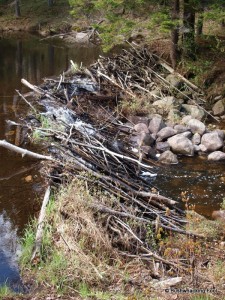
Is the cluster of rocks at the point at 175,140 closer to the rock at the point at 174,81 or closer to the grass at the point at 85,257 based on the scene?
the rock at the point at 174,81

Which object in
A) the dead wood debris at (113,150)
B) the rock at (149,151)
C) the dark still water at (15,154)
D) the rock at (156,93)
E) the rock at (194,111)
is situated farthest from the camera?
the rock at (156,93)

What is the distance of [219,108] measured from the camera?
43.9 feet

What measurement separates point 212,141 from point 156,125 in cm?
173

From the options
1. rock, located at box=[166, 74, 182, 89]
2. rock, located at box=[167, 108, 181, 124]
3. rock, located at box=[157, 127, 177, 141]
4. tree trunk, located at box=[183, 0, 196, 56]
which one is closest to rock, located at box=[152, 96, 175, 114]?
rock, located at box=[167, 108, 181, 124]

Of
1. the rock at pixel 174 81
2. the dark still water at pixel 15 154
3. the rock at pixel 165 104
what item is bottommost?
the dark still water at pixel 15 154

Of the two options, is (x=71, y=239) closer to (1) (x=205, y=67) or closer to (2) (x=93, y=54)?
(1) (x=205, y=67)

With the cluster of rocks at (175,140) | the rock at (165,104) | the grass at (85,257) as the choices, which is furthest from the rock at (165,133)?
the grass at (85,257)

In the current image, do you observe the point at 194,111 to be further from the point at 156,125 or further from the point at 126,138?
the point at 126,138

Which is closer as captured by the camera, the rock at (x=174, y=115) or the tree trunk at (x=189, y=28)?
the rock at (x=174, y=115)

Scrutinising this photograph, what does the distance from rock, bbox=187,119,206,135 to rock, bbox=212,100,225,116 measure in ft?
5.57

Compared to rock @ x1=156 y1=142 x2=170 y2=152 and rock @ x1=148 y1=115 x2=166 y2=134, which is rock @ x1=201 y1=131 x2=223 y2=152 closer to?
rock @ x1=156 y1=142 x2=170 y2=152

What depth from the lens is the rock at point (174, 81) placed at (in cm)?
1440

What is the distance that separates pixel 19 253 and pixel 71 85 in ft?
32.3

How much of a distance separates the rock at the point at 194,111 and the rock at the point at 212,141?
1.67 m
